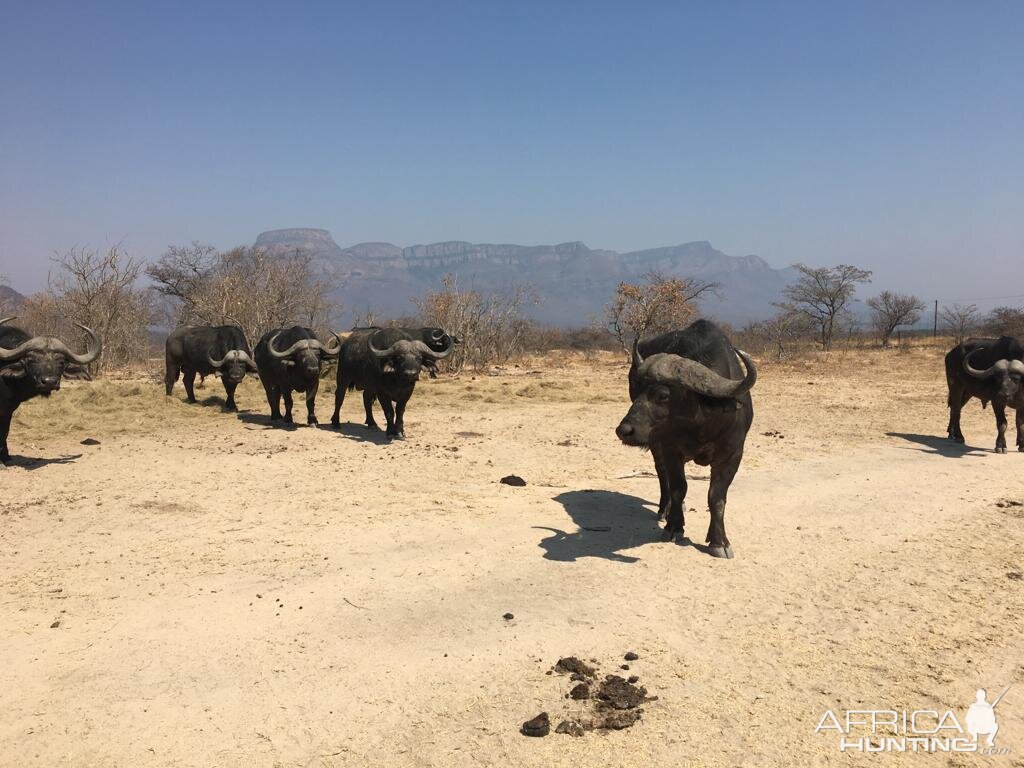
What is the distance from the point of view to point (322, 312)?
33.7 m

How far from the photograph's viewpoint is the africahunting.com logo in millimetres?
3738

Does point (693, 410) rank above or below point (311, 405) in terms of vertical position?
above

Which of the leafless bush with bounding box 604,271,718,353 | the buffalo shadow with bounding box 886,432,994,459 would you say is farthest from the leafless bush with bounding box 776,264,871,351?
the buffalo shadow with bounding box 886,432,994,459

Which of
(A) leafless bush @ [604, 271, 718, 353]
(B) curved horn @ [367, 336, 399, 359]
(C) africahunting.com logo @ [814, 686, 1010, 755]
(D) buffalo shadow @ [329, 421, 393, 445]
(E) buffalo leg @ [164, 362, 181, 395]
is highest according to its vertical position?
(A) leafless bush @ [604, 271, 718, 353]

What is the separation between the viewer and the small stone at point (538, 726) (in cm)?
382

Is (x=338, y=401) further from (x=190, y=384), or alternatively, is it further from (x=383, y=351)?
(x=190, y=384)

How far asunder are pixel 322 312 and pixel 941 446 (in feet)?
91.9

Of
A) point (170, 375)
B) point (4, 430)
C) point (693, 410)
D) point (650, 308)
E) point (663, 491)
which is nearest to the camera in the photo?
point (693, 410)

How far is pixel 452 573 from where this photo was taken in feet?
20.5

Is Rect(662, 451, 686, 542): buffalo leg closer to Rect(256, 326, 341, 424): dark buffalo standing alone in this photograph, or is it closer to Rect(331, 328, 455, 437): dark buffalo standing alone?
Rect(331, 328, 455, 437): dark buffalo standing alone

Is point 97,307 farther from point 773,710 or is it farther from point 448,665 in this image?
point 773,710

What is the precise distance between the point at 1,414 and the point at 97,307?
1656 centimetres

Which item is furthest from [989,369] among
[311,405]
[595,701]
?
[311,405]

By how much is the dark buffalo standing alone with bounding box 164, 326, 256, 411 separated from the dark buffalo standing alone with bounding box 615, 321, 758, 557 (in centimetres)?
1109
